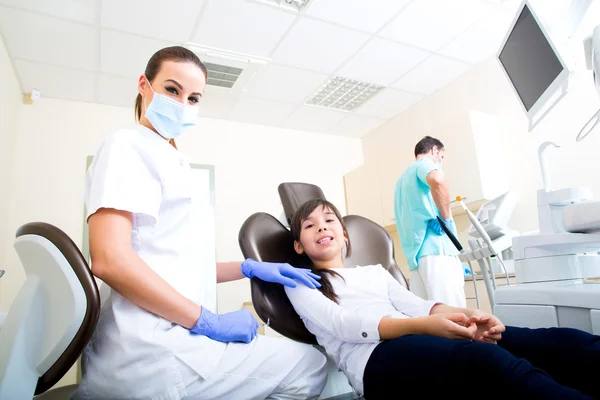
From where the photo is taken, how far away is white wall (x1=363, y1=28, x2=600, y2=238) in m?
2.70

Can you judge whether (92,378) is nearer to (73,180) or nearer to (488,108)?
(73,180)

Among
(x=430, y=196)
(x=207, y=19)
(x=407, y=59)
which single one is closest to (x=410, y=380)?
(x=430, y=196)

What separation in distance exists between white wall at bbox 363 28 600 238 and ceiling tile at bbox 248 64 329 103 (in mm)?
1045

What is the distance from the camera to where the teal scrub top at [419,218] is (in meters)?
2.17

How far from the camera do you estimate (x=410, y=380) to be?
0.87 m

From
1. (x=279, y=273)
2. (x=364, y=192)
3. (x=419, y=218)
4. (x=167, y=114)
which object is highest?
(x=364, y=192)

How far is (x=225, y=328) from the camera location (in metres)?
0.97

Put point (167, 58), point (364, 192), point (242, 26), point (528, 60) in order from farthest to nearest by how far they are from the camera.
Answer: point (364, 192), point (242, 26), point (528, 60), point (167, 58)

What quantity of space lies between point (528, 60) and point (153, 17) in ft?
7.30

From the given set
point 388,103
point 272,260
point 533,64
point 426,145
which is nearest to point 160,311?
point 272,260

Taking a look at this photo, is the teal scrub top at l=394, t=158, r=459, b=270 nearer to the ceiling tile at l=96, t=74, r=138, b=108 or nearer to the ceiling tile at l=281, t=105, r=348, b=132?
the ceiling tile at l=281, t=105, r=348, b=132

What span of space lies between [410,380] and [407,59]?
2.92m

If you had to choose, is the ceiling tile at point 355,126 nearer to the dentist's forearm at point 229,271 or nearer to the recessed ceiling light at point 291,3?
the recessed ceiling light at point 291,3

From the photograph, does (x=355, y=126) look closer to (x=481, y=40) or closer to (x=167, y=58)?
(x=481, y=40)
